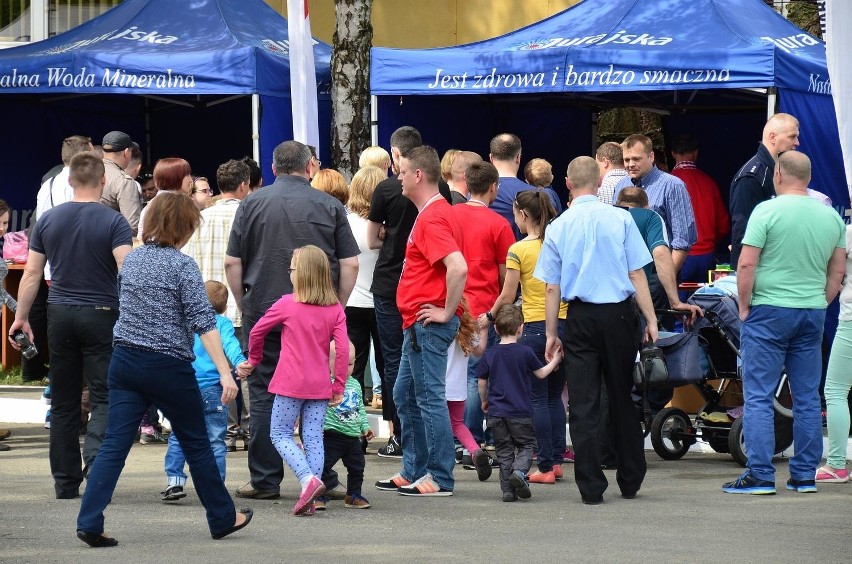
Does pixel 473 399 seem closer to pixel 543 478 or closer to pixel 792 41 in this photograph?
pixel 543 478

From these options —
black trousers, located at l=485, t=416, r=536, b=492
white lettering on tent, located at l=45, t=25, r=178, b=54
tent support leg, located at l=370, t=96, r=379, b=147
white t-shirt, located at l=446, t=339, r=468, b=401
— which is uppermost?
white lettering on tent, located at l=45, t=25, r=178, b=54

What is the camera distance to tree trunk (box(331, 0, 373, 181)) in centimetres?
1419

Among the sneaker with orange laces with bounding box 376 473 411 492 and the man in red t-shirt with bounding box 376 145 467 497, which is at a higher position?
the man in red t-shirt with bounding box 376 145 467 497

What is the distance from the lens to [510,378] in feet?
27.5

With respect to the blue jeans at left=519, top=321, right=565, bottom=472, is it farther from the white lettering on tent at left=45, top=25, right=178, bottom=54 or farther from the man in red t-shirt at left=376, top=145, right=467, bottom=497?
the white lettering on tent at left=45, top=25, right=178, bottom=54

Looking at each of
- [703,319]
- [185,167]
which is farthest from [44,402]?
[703,319]

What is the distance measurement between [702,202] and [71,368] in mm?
7178

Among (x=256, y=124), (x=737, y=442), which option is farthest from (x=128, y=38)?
(x=737, y=442)

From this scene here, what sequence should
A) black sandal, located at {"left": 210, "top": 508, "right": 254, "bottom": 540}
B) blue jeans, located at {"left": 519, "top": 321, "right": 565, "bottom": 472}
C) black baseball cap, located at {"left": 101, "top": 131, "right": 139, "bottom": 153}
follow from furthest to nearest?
black baseball cap, located at {"left": 101, "top": 131, "right": 139, "bottom": 153} → blue jeans, located at {"left": 519, "top": 321, "right": 565, "bottom": 472} → black sandal, located at {"left": 210, "top": 508, "right": 254, "bottom": 540}

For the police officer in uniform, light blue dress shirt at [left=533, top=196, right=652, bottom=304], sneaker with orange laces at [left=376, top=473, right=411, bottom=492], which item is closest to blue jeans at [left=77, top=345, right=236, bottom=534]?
sneaker with orange laces at [left=376, top=473, right=411, bottom=492]

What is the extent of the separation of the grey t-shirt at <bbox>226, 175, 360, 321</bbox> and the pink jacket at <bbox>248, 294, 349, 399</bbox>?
0.48m

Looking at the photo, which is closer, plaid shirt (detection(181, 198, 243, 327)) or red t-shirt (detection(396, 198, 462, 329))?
red t-shirt (detection(396, 198, 462, 329))

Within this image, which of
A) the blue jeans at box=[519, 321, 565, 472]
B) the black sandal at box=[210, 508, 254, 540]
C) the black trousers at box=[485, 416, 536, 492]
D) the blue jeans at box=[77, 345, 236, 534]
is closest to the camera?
the blue jeans at box=[77, 345, 236, 534]

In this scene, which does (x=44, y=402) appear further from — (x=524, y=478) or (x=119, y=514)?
(x=524, y=478)
